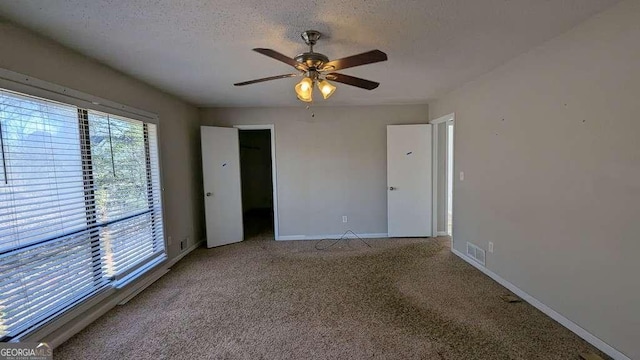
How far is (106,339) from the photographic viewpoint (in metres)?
2.09

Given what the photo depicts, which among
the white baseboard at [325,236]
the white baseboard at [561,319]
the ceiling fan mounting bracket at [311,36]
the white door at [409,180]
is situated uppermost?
the ceiling fan mounting bracket at [311,36]

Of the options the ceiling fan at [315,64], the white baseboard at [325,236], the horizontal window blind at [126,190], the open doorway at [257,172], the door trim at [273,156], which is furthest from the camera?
the open doorway at [257,172]

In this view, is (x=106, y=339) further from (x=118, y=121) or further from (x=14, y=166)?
(x=118, y=121)

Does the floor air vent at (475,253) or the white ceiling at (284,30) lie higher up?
the white ceiling at (284,30)

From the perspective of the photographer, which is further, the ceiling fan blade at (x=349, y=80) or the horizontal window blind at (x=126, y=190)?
the horizontal window blind at (x=126, y=190)

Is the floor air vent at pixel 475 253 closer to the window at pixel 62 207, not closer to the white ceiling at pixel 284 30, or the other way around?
the white ceiling at pixel 284 30

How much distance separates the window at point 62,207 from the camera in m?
1.74

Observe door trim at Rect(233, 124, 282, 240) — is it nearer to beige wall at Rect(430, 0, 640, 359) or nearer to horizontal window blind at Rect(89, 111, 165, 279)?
horizontal window blind at Rect(89, 111, 165, 279)

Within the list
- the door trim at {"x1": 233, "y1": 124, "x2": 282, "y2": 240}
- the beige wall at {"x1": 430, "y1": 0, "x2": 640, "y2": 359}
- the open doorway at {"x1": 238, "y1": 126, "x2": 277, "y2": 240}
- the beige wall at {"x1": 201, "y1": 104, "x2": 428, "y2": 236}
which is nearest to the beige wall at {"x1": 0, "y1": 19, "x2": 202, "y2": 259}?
the beige wall at {"x1": 201, "y1": 104, "x2": 428, "y2": 236}

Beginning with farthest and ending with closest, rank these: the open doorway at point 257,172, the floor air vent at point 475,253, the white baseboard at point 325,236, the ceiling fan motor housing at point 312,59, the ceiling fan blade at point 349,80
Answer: the open doorway at point 257,172 < the white baseboard at point 325,236 < the floor air vent at point 475,253 < the ceiling fan blade at point 349,80 < the ceiling fan motor housing at point 312,59

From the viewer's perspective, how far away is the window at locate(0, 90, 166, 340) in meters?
1.74

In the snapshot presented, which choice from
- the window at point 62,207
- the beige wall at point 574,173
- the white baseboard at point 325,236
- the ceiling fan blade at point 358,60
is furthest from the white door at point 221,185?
the beige wall at point 574,173

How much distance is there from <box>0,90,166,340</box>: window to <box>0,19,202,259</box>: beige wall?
0.78 ft

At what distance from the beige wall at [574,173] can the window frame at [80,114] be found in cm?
392
